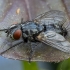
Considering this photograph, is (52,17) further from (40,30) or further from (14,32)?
(14,32)

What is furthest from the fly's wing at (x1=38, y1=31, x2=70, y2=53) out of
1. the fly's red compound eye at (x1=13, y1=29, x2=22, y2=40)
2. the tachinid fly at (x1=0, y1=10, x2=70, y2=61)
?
the fly's red compound eye at (x1=13, y1=29, x2=22, y2=40)

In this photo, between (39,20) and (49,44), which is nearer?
(49,44)

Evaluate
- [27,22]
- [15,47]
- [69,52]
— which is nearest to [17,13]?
[27,22]

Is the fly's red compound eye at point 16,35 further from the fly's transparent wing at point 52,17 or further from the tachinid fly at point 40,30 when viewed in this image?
the fly's transparent wing at point 52,17

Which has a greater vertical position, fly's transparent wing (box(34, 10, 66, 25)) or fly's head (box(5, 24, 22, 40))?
fly's transparent wing (box(34, 10, 66, 25))

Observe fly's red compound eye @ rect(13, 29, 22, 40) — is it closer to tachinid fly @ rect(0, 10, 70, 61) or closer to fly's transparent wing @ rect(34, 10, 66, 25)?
tachinid fly @ rect(0, 10, 70, 61)

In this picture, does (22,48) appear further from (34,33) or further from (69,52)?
(69,52)

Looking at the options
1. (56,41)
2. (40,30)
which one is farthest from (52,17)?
(56,41)
